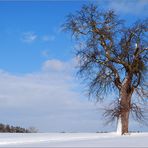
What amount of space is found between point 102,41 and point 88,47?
2.41 ft

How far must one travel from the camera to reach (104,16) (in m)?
19.1

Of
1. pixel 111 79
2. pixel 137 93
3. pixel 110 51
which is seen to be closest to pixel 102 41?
pixel 110 51

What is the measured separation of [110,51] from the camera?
18.5 meters

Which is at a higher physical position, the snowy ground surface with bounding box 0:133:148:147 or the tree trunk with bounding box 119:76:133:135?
the tree trunk with bounding box 119:76:133:135

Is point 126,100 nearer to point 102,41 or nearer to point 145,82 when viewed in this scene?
point 145,82

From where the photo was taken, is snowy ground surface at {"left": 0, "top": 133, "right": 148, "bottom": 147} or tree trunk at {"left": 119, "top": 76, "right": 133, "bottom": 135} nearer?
snowy ground surface at {"left": 0, "top": 133, "right": 148, "bottom": 147}

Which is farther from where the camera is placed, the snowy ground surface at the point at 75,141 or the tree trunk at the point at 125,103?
the tree trunk at the point at 125,103

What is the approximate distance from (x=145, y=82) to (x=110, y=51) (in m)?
2.34

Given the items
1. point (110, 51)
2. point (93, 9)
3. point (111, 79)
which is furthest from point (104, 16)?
point (111, 79)

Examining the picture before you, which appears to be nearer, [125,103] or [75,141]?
[75,141]

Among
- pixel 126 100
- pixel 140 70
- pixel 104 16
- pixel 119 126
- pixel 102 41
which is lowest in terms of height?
pixel 119 126

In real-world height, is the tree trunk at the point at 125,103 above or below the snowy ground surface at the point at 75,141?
above

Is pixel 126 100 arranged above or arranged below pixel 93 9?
below

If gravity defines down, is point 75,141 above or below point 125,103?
below
